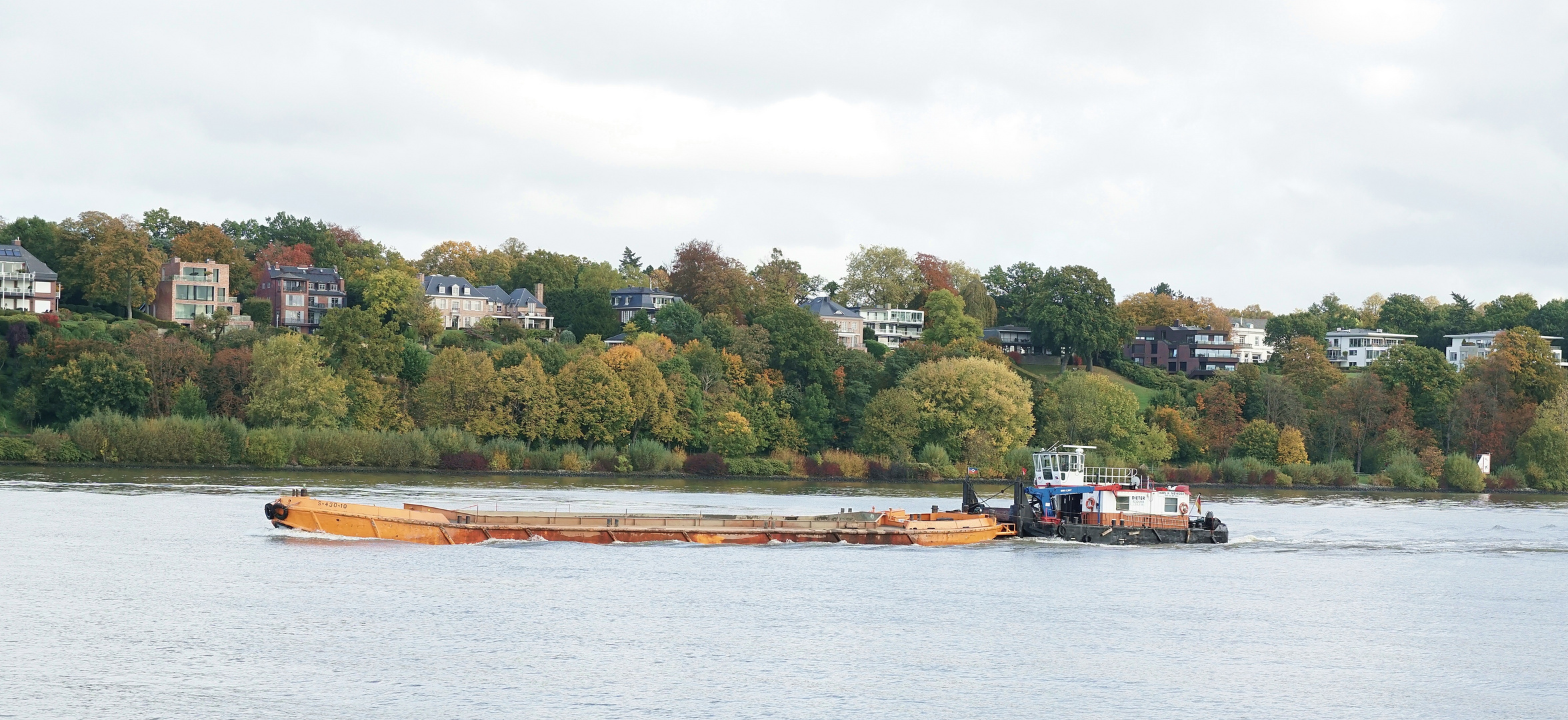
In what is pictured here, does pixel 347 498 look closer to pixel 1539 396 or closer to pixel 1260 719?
pixel 1260 719

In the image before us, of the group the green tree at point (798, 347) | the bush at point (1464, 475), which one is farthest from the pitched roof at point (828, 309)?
the bush at point (1464, 475)

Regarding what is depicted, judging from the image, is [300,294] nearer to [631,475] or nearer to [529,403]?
[529,403]

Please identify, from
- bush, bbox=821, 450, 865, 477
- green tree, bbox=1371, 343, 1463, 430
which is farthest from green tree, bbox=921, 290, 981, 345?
green tree, bbox=1371, 343, 1463, 430

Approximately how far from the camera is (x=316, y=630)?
42375mm

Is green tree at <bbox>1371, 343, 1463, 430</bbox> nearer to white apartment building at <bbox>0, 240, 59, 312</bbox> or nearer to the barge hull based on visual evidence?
the barge hull

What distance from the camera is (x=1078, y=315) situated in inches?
6594

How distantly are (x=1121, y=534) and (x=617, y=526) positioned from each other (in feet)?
82.1

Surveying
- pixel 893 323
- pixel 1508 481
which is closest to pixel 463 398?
pixel 893 323

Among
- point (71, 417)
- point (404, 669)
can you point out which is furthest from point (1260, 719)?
point (71, 417)

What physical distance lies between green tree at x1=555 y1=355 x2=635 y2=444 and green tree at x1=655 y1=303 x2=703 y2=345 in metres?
23.1

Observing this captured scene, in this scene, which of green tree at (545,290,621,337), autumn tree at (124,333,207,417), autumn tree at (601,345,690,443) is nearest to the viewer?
autumn tree at (124,333,207,417)

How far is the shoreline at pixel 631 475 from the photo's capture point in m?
96.9

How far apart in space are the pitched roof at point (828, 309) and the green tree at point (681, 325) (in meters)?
37.1

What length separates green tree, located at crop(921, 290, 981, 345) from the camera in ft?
531
